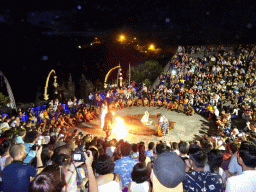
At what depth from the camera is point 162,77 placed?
21.3 m

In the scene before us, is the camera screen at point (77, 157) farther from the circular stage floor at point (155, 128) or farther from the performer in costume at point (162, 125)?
the performer in costume at point (162, 125)

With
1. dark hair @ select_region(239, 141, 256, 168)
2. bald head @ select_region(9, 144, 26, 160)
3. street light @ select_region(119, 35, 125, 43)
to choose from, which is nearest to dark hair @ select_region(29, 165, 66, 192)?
bald head @ select_region(9, 144, 26, 160)

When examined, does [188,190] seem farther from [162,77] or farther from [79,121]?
[162,77]

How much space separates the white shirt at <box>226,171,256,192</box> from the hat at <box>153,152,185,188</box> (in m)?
1.02

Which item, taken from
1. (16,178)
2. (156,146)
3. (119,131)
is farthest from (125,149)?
(119,131)

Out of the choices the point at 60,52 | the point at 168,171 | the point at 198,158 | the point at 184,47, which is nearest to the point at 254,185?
the point at 198,158

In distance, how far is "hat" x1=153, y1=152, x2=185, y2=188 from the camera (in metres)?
1.80

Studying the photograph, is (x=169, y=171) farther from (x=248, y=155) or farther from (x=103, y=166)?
→ (x=248, y=155)

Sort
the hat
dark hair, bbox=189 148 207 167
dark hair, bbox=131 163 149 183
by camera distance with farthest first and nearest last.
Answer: dark hair, bbox=189 148 207 167
dark hair, bbox=131 163 149 183
the hat

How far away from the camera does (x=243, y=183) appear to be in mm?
2395

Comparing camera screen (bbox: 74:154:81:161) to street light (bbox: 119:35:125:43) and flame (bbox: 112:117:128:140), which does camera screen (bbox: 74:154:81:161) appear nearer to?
flame (bbox: 112:117:128:140)

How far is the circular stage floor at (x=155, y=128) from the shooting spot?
1048cm

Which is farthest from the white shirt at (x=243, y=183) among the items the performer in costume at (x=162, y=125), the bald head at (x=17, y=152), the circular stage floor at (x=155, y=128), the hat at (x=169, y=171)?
the performer in costume at (x=162, y=125)

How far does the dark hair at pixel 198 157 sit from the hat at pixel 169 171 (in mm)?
1162
